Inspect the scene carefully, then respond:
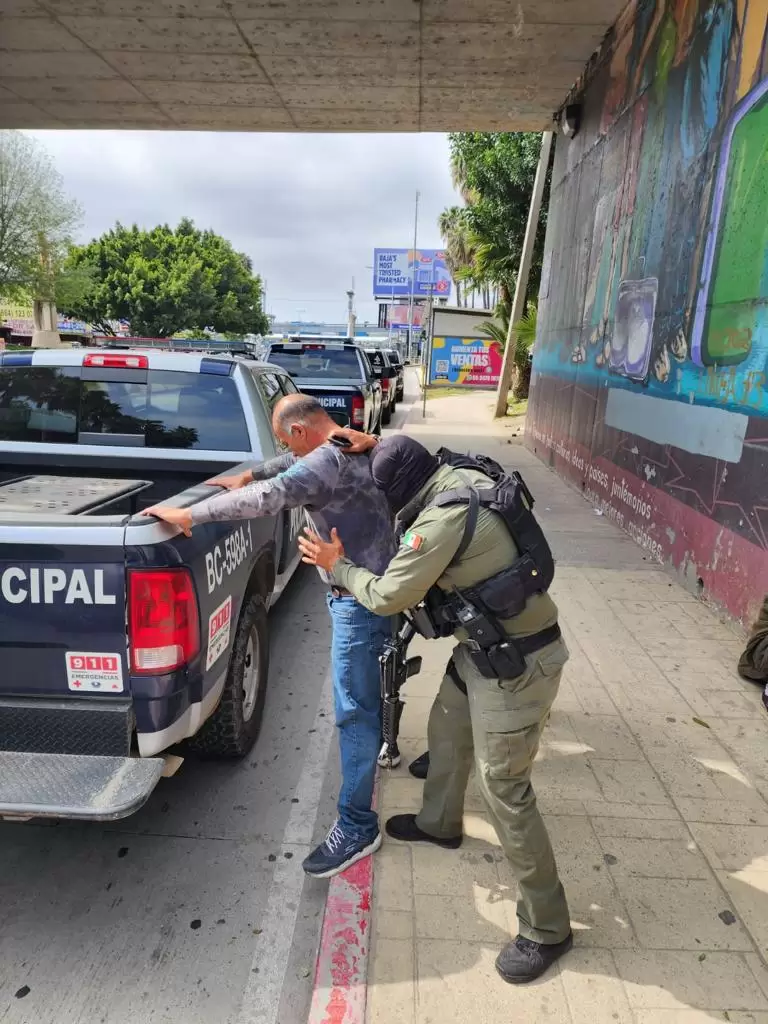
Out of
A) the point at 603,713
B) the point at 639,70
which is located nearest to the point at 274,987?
the point at 603,713

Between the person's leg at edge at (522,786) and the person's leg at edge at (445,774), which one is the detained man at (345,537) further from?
the person's leg at edge at (522,786)

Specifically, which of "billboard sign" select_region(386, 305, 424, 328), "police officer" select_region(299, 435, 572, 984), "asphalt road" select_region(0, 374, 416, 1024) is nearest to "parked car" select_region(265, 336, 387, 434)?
"asphalt road" select_region(0, 374, 416, 1024)

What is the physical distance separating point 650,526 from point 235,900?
5567mm

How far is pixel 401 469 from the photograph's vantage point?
2244 millimetres

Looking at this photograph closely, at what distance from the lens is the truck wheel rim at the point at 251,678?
3.43m

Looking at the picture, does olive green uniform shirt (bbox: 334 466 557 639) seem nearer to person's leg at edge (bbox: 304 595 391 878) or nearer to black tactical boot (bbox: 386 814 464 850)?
person's leg at edge (bbox: 304 595 391 878)

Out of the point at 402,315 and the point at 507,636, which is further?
the point at 402,315

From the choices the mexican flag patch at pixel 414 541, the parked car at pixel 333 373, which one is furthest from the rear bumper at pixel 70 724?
the parked car at pixel 333 373

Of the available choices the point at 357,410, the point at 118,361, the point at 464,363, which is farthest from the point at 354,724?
the point at 464,363

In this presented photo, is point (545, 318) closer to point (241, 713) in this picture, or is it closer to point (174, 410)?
point (174, 410)

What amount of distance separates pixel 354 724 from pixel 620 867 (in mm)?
1203

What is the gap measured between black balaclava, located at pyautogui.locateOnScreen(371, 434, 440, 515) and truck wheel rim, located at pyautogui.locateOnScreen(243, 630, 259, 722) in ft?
4.76

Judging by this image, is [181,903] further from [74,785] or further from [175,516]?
[175,516]

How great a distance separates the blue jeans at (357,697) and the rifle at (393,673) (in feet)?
0.11
